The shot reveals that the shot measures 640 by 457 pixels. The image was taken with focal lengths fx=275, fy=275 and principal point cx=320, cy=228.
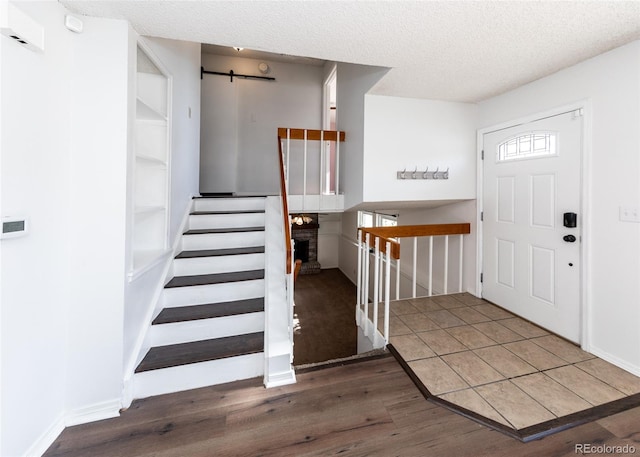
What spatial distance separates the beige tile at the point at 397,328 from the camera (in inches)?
99.0

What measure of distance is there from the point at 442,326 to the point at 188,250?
2.62 meters

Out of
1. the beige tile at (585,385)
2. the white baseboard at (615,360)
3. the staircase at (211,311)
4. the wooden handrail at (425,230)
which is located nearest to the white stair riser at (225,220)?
the staircase at (211,311)

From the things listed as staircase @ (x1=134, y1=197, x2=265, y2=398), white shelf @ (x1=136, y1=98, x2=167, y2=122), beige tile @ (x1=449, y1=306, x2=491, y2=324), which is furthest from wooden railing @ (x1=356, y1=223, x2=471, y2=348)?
white shelf @ (x1=136, y1=98, x2=167, y2=122)

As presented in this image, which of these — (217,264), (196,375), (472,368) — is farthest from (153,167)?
(472,368)

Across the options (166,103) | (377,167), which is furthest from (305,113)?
(166,103)

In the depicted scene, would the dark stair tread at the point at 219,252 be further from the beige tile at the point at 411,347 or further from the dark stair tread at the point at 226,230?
the beige tile at the point at 411,347

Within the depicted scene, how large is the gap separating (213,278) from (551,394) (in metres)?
2.61

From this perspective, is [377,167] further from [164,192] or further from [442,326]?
[164,192]

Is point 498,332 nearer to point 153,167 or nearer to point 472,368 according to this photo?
point 472,368

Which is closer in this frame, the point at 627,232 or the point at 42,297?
the point at 42,297

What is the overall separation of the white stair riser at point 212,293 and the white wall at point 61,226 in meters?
0.64

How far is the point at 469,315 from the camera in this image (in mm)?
2859

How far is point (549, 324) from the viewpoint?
2543 millimetres

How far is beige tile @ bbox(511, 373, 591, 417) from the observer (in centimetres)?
163
